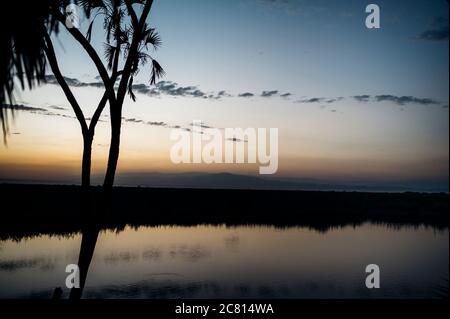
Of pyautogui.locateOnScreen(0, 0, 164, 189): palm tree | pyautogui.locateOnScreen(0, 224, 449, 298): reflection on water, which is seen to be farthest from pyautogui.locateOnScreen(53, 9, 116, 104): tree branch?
pyautogui.locateOnScreen(0, 224, 449, 298): reflection on water

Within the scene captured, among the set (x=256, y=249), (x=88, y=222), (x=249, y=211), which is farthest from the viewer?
(x=249, y=211)

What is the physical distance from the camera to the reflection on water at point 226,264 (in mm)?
11219

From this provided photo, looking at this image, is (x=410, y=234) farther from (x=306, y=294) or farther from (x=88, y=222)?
(x=88, y=222)

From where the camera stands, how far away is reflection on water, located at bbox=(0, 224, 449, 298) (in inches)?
442

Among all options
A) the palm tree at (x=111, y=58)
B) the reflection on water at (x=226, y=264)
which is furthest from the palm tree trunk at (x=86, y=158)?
the reflection on water at (x=226, y=264)

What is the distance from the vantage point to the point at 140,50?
21.2ft

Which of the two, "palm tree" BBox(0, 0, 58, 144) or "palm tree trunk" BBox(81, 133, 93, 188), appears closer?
"palm tree" BBox(0, 0, 58, 144)

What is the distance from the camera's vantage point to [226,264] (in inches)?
573

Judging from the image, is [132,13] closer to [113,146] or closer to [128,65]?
[128,65]

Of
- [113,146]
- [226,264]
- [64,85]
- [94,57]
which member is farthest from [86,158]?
[226,264]

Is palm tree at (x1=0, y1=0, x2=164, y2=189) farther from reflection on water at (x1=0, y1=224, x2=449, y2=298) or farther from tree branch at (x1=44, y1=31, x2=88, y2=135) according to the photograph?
reflection on water at (x1=0, y1=224, x2=449, y2=298)

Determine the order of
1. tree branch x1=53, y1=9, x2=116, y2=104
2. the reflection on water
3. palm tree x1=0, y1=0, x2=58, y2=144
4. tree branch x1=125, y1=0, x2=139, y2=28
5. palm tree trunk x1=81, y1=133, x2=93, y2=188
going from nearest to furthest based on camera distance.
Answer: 1. palm tree x1=0, y1=0, x2=58, y2=144
2. tree branch x1=53, y1=9, x2=116, y2=104
3. palm tree trunk x1=81, y1=133, x2=93, y2=188
4. tree branch x1=125, y1=0, x2=139, y2=28
5. the reflection on water

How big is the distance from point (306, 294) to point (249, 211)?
73.5 feet

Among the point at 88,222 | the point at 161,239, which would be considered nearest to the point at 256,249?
the point at 161,239
